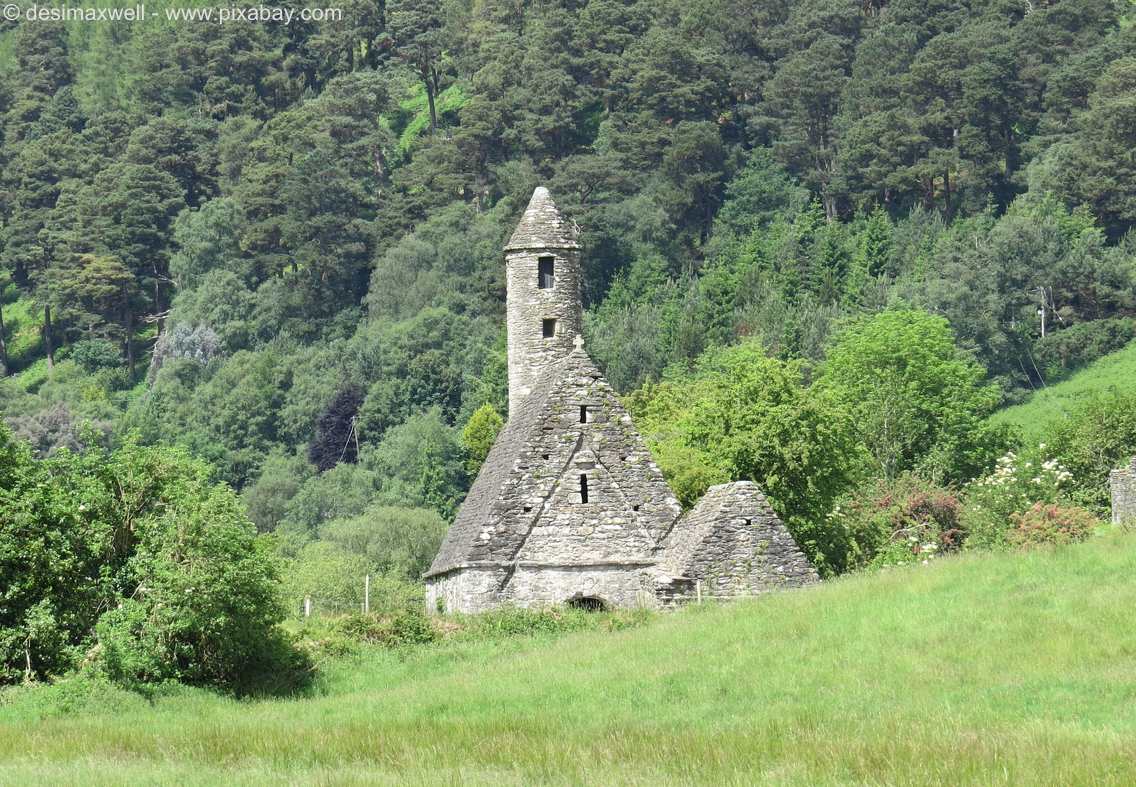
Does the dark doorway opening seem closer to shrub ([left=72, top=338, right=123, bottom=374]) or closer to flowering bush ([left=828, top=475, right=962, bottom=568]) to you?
flowering bush ([left=828, top=475, right=962, bottom=568])

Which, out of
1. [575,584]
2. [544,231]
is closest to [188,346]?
[544,231]

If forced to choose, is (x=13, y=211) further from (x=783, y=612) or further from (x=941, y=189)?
(x=783, y=612)

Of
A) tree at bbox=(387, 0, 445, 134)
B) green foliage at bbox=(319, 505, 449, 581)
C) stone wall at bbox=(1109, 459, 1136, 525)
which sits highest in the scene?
tree at bbox=(387, 0, 445, 134)

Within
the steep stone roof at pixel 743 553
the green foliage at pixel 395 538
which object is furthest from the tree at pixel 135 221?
the steep stone roof at pixel 743 553

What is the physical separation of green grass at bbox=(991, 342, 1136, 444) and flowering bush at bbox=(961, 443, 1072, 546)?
2776cm

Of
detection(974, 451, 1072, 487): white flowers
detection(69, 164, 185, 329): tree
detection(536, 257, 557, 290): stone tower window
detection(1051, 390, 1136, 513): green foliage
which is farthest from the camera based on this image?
detection(69, 164, 185, 329): tree

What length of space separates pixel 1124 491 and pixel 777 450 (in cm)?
964

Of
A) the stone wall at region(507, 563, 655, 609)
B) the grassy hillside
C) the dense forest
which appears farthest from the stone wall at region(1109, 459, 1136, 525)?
the stone wall at region(507, 563, 655, 609)

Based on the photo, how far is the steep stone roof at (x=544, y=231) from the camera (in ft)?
182

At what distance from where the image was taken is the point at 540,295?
181 ft

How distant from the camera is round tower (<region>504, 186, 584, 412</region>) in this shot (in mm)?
54750

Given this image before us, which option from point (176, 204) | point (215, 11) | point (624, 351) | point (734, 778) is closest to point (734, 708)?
point (734, 778)

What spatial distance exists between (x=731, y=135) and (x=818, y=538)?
102 meters

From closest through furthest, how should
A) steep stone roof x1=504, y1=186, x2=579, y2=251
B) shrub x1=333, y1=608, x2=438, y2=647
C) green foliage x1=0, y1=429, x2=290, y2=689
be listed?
green foliage x1=0, y1=429, x2=290, y2=689 < shrub x1=333, y1=608, x2=438, y2=647 < steep stone roof x1=504, y1=186, x2=579, y2=251
